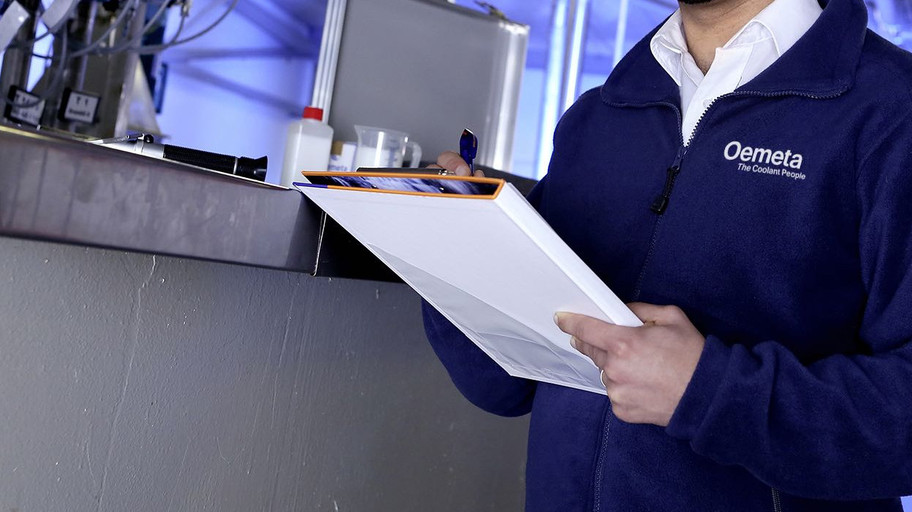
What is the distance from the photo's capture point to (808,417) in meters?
0.66

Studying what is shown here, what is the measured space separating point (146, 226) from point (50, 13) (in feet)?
3.11

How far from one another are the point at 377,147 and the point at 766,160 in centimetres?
59

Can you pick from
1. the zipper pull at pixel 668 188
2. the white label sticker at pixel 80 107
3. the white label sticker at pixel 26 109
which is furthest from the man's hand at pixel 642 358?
the white label sticker at pixel 80 107

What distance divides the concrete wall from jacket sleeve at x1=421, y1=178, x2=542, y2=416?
0.72 feet

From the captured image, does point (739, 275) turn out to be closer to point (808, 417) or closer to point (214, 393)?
point (808, 417)

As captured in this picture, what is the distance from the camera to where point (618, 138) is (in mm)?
909

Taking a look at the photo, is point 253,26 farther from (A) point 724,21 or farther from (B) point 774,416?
(B) point 774,416

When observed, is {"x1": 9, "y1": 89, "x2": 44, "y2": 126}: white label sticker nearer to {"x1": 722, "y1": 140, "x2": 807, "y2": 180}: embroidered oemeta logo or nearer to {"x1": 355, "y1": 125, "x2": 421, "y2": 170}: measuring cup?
{"x1": 355, "y1": 125, "x2": 421, "y2": 170}: measuring cup

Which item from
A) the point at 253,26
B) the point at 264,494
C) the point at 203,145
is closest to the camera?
the point at 264,494

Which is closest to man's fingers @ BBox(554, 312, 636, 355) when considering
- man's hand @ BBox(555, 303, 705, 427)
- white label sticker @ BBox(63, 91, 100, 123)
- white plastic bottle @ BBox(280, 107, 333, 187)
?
man's hand @ BBox(555, 303, 705, 427)

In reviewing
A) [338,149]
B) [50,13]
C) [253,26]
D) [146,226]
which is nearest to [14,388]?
[146,226]

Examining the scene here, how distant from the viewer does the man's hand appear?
646 millimetres

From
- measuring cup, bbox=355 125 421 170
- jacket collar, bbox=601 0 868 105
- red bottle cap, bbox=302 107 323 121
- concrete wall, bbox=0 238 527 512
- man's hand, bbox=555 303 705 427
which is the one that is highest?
jacket collar, bbox=601 0 868 105

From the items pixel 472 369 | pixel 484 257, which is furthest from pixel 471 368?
pixel 484 257
